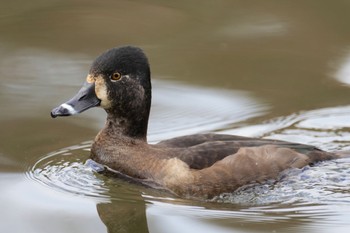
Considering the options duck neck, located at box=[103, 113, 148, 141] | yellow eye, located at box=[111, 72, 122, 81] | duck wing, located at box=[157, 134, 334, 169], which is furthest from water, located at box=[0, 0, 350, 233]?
yellow eye, located at box=[111, 72, 122, 81]

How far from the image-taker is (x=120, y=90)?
7.25m

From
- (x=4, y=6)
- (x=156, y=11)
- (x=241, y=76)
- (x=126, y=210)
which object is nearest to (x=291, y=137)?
(x=241, y=76)

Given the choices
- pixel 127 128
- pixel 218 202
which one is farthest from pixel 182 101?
pixel 218 202

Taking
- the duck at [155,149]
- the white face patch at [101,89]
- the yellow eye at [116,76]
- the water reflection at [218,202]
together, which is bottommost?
the water reflection at [218,202]

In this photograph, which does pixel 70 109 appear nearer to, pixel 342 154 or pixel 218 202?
pixel 218 202

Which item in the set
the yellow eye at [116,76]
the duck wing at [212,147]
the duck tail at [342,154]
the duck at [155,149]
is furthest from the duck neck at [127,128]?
the duck tail at [342,154]

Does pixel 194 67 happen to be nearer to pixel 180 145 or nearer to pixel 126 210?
pixel 180 145

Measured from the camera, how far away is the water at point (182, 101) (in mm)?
6598

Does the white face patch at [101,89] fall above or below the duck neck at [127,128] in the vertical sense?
above

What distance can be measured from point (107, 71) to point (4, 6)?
13.1ft

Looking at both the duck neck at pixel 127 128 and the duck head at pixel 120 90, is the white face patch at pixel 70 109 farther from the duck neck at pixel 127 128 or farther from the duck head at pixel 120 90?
the duck neck at pixel 127 128

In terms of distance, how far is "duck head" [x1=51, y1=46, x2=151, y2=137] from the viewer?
7176mm

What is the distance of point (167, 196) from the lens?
6.88m

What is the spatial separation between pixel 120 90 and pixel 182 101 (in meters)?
1.63
